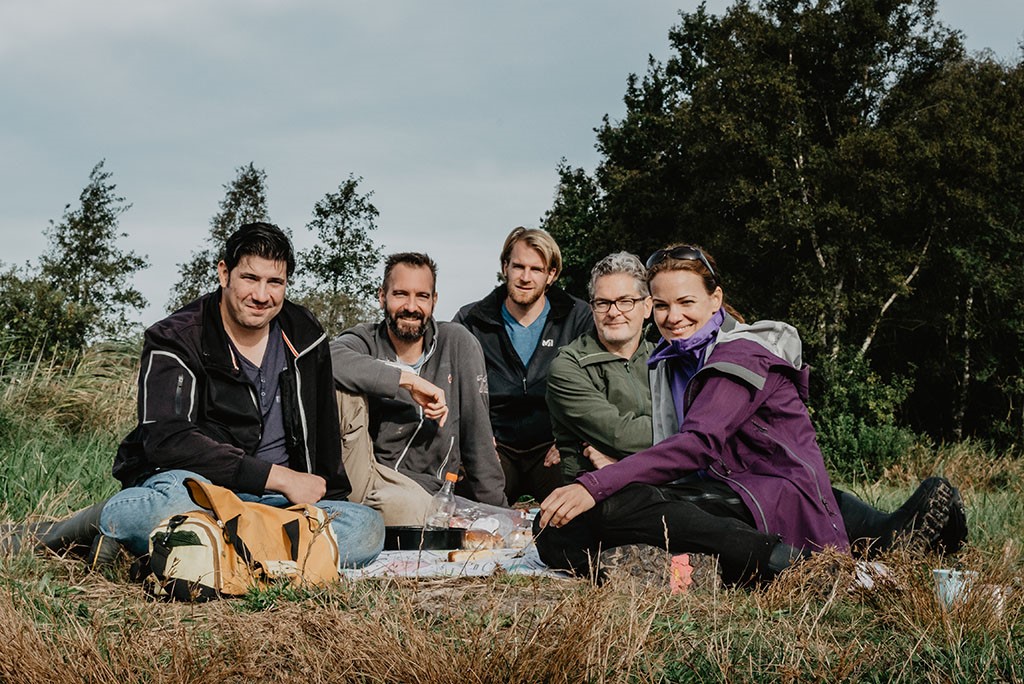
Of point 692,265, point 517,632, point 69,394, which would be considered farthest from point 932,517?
point 69,394

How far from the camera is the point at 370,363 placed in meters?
5.38

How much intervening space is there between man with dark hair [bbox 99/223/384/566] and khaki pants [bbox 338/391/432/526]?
1.46ft

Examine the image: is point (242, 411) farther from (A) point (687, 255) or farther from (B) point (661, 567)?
(A) point (687, 255)

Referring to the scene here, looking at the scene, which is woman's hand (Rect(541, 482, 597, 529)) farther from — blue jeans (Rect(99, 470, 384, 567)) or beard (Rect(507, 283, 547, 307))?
beard (Rect(507, 283, 547, 307))

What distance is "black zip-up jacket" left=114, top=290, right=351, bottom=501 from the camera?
14.2ft

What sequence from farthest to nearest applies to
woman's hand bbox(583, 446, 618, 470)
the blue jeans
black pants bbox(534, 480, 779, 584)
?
1. woman's hand bbox(583, 446, 618, 470)
2. the blue jeans
3. black pants bbox(534, 480, 779, 584)

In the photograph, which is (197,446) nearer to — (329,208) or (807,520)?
(807,520)

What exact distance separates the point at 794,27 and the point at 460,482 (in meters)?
19.4

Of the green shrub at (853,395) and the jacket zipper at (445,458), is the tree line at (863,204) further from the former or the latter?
the jacket zipper at (445,458)

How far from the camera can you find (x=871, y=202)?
20.3 metres

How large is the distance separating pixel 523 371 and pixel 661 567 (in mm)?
2846

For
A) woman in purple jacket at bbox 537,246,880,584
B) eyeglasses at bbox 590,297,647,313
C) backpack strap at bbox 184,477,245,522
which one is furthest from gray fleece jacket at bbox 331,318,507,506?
woman in purple jacket at bbox 537,246,880,584

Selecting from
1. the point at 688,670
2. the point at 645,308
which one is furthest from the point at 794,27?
the point at 688,670

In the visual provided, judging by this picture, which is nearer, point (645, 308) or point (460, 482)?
point (645, 308)
